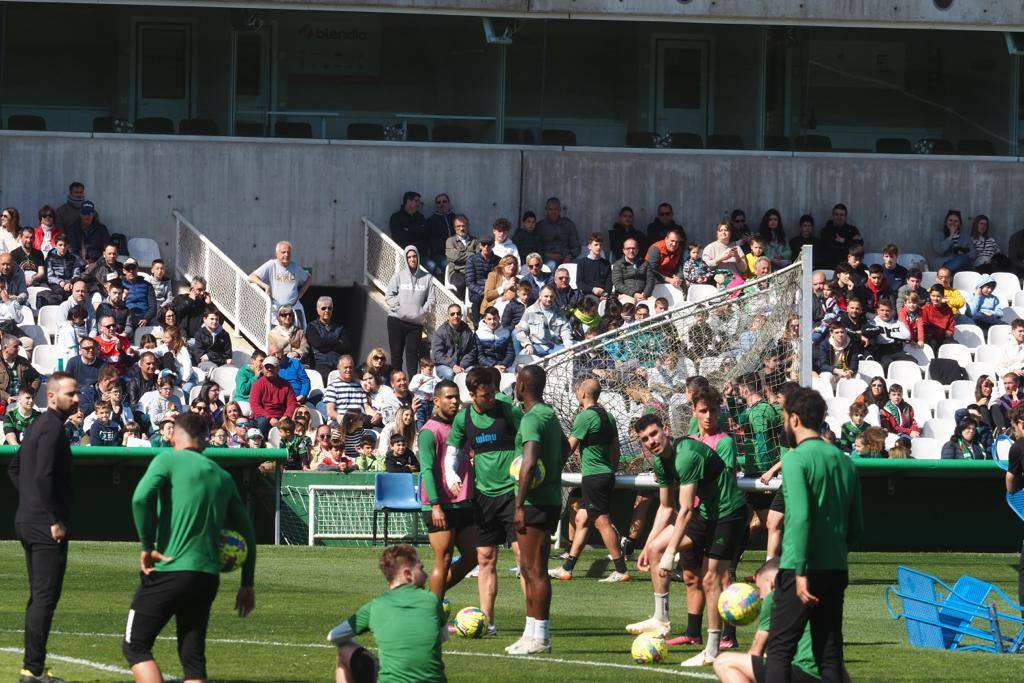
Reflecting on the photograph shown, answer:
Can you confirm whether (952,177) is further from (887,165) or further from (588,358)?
(588,358)

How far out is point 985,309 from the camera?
86.9ft

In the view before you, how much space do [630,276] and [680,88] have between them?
5780mm

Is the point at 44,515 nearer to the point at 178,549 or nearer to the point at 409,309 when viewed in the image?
the point at 178,549

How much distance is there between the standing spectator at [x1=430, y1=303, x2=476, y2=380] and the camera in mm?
23781

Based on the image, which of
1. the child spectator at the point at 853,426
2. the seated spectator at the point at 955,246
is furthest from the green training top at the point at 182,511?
the seated spectator at the point at 955,246

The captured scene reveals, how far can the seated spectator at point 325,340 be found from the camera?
2423 centimetres

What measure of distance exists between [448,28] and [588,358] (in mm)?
12354

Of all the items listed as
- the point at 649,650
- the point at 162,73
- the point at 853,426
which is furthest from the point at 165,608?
the point at 162,73

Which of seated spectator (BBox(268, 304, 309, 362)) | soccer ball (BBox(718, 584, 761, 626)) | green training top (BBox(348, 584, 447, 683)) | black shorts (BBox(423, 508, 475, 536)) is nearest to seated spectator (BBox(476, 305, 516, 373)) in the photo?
seated spectator (BBox(268, 304, 309, 362))

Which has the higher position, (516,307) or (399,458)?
(516,307)

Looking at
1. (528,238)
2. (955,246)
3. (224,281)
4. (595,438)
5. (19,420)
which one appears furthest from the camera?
(955,246)

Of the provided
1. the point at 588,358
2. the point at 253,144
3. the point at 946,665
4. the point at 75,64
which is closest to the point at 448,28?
the point at 253,144

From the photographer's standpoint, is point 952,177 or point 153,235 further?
point 952,177

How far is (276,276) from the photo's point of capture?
2531 cm
